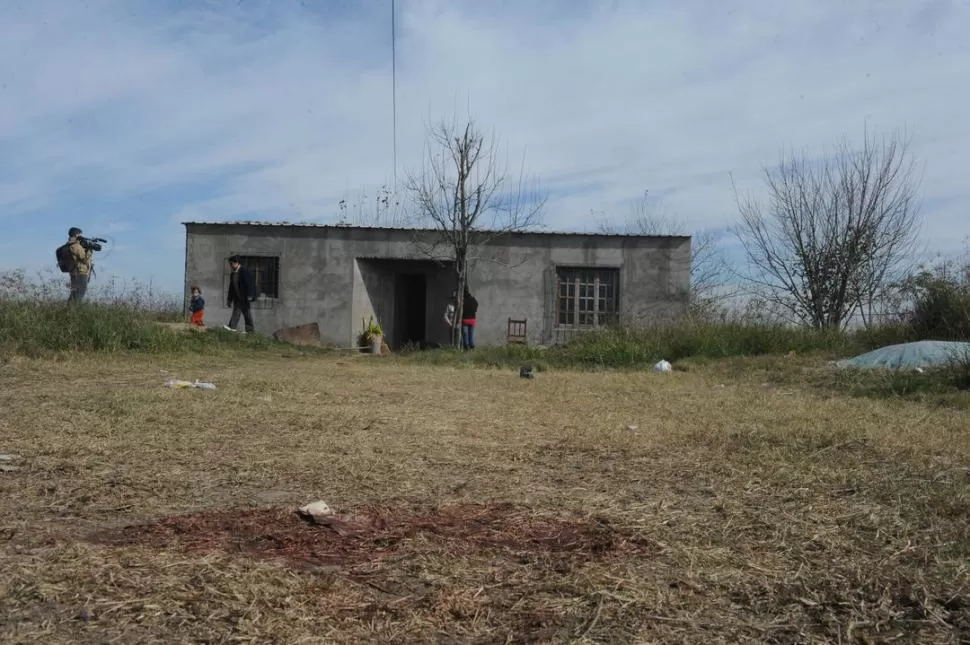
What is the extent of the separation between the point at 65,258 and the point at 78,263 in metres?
0.20

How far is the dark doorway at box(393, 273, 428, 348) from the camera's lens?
64.3 ft

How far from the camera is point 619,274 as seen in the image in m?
16.9

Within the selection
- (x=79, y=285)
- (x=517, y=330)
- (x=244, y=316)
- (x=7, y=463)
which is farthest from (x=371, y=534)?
(x=517, y=330)

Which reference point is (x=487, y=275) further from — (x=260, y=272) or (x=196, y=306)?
(x=196, y=306)

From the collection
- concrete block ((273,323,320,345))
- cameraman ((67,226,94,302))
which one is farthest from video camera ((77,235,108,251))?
concrete block ((273,323,320,345))

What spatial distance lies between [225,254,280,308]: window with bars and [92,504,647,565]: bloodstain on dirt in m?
14.3

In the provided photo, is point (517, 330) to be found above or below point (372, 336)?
above

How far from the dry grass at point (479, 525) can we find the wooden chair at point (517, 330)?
10.9 m

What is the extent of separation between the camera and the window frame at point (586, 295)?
667 inches

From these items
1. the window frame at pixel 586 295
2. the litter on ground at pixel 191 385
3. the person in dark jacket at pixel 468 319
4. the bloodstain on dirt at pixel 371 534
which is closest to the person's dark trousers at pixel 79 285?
the litter on ground at pixel 191 385

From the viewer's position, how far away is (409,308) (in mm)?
20719

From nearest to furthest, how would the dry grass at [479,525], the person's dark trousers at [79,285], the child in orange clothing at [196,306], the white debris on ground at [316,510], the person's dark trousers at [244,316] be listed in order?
the dry grass at [479,525]
the white debris on ground at [316,510]
the person's dark trousers at [79,285]
the person's dark trousers at [244,316]
the child in orange clothing at [196,306]

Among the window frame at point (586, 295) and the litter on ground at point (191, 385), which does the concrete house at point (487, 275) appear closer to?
the window frame at point (586, 295)

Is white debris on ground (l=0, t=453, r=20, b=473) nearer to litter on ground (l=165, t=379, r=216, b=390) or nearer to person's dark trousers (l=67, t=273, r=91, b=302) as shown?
litter on ground (l=165, t=379, r=216, b=390)
